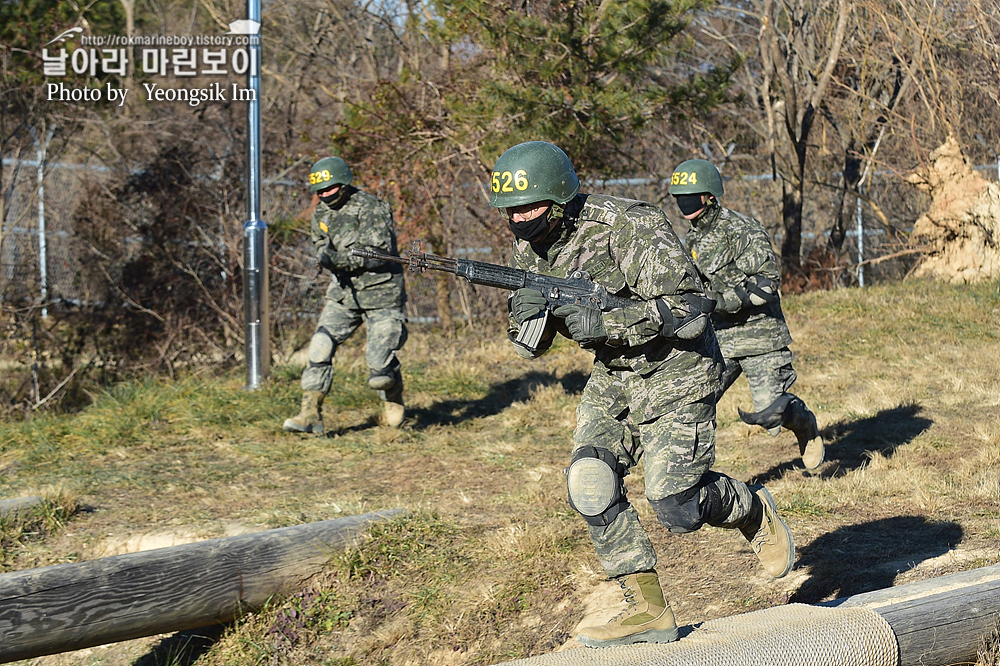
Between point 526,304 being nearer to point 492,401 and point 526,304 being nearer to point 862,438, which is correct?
point 862,438

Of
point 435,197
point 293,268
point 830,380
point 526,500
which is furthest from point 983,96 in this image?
point 526,500

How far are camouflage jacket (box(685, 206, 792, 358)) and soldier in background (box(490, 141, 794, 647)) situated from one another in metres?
2.11

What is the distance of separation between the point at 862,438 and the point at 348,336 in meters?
3.90

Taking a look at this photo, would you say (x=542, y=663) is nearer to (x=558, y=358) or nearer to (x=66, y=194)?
(x=558, y=358)

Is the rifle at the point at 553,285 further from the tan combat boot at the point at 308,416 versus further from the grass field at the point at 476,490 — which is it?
the tan combat boot at the point at 308,416

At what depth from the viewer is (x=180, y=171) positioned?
11500 mm

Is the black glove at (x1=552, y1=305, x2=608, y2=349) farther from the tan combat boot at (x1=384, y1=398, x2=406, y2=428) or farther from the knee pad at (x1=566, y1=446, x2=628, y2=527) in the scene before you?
the tan combat boot at (x1=384, y1=398, x2=406, y2=428)

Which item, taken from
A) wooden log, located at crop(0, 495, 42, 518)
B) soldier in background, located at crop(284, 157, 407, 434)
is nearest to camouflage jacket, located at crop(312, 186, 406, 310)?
soldier in background, located at crop(284, 157, 407, 434)

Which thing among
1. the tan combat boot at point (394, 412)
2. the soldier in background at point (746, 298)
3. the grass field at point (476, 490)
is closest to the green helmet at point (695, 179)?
the soldier in background at point (746, 298)

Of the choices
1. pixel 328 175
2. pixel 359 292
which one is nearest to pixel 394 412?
pixel 359 292

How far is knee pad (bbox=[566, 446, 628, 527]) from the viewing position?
3.85 meters

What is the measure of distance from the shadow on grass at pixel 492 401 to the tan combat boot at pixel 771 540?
458 centimetres

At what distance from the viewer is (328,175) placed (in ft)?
24.8

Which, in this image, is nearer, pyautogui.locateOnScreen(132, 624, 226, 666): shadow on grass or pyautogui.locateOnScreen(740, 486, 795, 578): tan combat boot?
pyautogui.locateOnScreen(740, 486, 795, 578): tan combat boot
